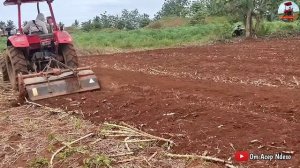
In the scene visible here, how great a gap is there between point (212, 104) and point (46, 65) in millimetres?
3702

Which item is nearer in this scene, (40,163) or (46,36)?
(40,163)

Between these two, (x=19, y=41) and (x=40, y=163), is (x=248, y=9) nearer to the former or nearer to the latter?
(x=19, y=41)

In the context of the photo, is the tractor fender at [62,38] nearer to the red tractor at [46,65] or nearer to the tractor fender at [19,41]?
the red tractor at [46,65]

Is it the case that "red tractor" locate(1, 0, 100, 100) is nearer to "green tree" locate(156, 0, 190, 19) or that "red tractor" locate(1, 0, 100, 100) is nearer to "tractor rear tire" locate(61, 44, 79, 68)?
"tractor rear tire" locate(61, 44, 79, 68)

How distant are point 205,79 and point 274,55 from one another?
4246 millimetres

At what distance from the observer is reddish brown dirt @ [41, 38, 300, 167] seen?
4.82 m

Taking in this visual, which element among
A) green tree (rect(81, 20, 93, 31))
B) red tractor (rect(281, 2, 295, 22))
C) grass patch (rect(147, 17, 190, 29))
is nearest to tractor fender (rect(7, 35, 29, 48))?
red tractor (rect(281, 2, 295, 22))

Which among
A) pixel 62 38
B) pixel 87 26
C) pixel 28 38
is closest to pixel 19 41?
pixel 28 38

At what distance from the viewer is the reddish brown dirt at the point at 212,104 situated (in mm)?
4816

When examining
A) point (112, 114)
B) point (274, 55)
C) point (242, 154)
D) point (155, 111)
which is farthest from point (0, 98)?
point (274, 55)

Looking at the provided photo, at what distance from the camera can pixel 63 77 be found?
8.34 m

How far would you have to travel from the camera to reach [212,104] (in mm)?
6566

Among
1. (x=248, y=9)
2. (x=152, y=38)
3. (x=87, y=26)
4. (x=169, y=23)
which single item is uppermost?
(x=248, y=9)

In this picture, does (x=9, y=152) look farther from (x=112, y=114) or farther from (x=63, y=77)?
(x=63, y=77)
